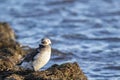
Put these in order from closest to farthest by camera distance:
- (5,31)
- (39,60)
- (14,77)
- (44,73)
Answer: (14,77)
(44,73)
(39,60)
(5,31)

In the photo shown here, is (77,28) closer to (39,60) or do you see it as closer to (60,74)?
(39,60)

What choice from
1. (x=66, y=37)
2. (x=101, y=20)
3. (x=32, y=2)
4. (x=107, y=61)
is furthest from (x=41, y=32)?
(x=32, y=2)

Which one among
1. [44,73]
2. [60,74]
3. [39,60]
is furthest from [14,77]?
[39,60]

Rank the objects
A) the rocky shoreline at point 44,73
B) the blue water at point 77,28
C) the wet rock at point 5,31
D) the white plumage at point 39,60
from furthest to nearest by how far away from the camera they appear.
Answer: the wet rock at point 5,31, the blue water at point 77,28, the white plumage at point 39,60, the rocky shoreline at point 44,73

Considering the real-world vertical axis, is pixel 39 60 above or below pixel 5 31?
below

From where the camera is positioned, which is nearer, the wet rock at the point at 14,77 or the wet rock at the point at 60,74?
the wet rock at the point at 14,77

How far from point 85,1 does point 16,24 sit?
18.8 ft

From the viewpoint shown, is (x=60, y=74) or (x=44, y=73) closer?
(x=44, y=73)

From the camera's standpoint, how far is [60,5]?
24.9 metres

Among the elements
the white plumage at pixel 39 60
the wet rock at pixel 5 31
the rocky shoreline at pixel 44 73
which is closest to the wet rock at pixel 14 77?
the rocky shoreline at pixel 44 73

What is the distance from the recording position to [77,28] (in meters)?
20.0

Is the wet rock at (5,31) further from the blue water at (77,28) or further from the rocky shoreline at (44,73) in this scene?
the rocky shoreline at (44,73)

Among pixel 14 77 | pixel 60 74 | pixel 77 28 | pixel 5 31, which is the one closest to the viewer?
pixel 14 77

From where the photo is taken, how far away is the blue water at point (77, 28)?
Answer: 14.6 m
